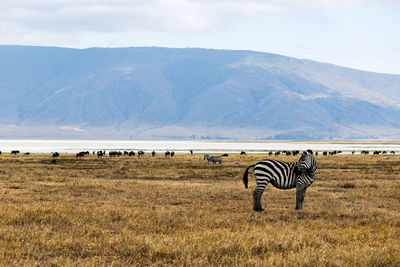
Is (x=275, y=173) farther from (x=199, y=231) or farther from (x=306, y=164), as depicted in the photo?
(x=199, y=231)

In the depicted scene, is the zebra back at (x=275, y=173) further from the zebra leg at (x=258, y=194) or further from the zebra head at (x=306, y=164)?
the zebra head at (x=306, y=164)

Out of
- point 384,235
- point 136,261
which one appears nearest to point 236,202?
point 384,235

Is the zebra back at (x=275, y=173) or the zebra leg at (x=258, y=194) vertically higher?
the zebra back at (x=275, y=173)

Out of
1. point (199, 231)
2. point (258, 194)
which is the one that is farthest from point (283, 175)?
point (199, 231)

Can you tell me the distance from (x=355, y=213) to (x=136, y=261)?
999 centimetres

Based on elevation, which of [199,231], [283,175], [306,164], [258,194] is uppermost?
[306,164]

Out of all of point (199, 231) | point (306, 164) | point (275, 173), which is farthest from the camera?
point (275, 173)

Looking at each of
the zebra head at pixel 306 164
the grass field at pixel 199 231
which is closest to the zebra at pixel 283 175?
the zebra head at pixel 306 164

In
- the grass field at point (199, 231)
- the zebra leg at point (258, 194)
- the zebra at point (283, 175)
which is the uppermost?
the zebra at point (283, 175)

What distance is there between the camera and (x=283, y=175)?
18.6 meters

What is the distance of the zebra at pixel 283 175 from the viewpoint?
60.1ft

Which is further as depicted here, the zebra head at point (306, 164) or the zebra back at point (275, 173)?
the zebra back at point (275, 173)

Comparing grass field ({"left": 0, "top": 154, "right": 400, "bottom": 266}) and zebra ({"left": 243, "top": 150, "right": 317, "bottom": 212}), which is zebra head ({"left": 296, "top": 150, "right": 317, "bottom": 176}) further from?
grass field ({"left": 0, "top": 154, "right": 400, "bottom": 266})

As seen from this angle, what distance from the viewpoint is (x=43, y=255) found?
35.1 ft
